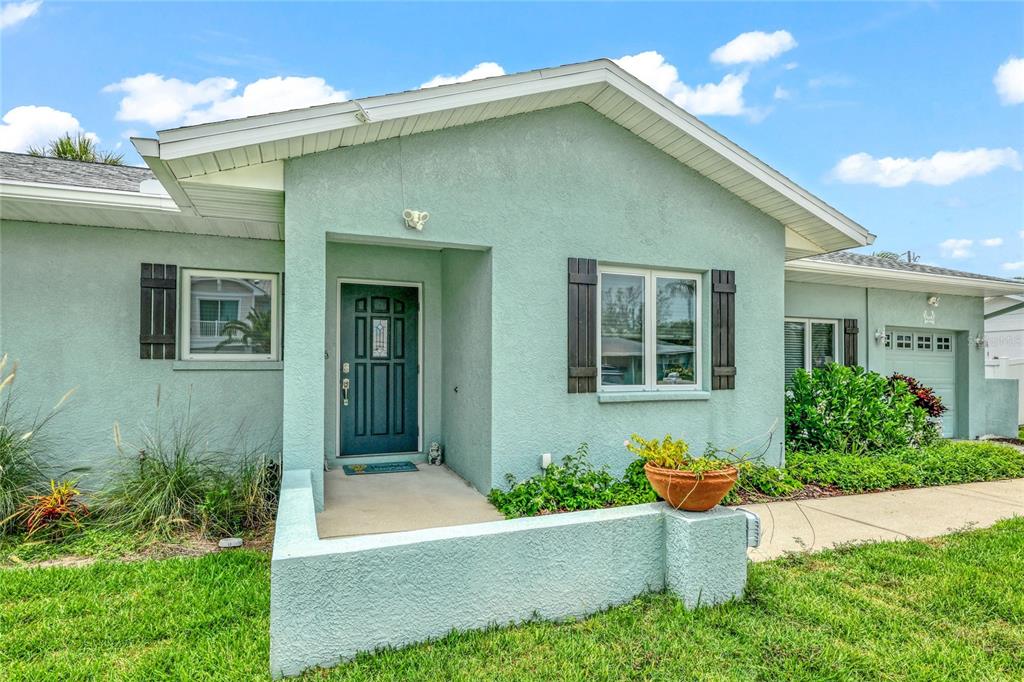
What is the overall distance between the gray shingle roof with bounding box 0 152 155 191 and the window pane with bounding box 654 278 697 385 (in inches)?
228

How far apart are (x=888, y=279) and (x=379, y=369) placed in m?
8.57

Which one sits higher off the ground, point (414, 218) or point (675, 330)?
point (414, 218)

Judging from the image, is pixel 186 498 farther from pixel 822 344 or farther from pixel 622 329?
pixel 822 344

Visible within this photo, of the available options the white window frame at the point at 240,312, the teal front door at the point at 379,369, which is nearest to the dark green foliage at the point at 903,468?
the teal front door at the point at 379,369

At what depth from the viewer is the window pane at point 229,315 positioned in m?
6.53

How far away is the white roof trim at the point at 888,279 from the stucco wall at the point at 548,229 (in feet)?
8.08

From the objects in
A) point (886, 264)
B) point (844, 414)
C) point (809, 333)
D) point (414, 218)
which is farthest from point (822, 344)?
point (414, 218)

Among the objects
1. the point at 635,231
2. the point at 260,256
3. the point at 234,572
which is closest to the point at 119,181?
the point at 260,256

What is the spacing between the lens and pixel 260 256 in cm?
662

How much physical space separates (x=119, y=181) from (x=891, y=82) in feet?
46.4

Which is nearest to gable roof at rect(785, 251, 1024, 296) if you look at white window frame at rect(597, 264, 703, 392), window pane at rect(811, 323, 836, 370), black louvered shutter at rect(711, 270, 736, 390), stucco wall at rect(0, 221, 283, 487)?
window pane at rect(811, 323, 836, 370)

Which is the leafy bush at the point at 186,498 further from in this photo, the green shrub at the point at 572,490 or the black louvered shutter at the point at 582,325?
the black louvered shutter at the point at 582,325

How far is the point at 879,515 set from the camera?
562 centimetres

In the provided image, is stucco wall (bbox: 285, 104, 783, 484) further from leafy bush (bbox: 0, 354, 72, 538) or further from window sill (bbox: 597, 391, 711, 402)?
leafy bush (bbox: 0, 354, 72, 538)
